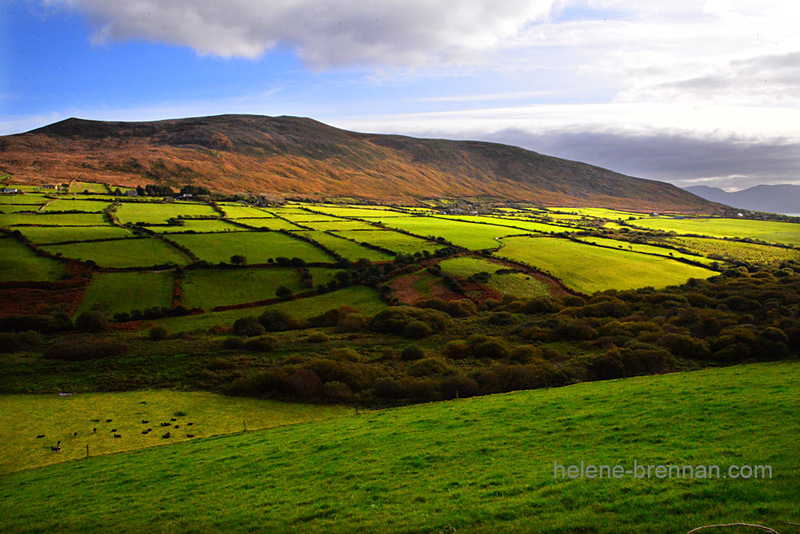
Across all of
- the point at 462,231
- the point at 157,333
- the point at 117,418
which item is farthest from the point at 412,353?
the point at 462,231

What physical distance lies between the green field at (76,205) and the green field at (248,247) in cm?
3520

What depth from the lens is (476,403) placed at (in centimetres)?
2903

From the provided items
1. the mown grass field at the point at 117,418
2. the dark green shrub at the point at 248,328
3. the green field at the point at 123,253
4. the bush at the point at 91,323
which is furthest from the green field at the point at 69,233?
the mown grass field at the point at 117,418

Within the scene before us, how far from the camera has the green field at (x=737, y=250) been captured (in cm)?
10900

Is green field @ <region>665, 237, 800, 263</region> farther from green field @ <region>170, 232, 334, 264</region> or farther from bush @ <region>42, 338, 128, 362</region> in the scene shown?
bush @ <region>42, 338, 128, 362</region>

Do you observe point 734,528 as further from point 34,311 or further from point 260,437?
point 34,311

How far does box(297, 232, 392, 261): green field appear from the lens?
9018 centimetres

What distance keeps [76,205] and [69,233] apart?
115 ft

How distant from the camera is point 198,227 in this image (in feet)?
346

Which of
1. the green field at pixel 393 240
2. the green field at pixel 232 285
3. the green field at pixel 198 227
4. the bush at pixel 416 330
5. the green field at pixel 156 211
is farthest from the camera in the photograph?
the green field at pixel 156 211

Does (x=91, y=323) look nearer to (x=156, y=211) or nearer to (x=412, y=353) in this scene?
(x=412, y=353)

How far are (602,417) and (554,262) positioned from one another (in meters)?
77.0

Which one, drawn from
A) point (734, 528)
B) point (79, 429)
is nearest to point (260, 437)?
point (79, 429)

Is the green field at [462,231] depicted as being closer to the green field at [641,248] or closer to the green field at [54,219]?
the green field at [641,248]
